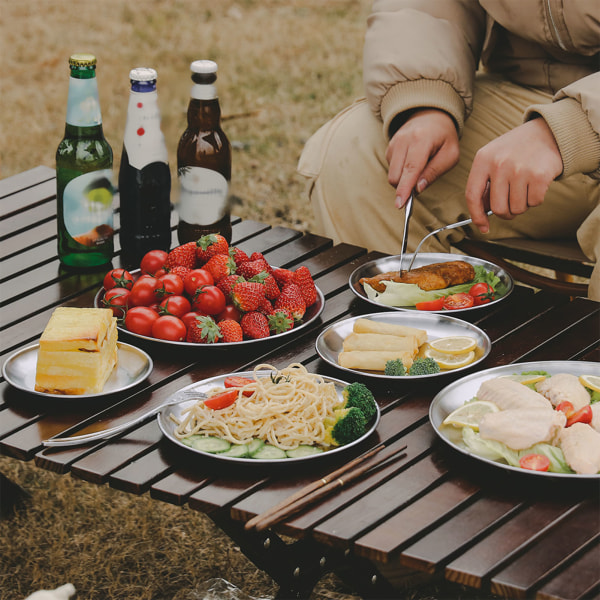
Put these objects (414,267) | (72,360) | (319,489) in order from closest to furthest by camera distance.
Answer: (319,489) → (72,360) → (414,267)

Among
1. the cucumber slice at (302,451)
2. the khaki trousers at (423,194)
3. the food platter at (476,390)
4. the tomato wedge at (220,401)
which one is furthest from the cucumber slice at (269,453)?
the khaki trousers at (423,194)

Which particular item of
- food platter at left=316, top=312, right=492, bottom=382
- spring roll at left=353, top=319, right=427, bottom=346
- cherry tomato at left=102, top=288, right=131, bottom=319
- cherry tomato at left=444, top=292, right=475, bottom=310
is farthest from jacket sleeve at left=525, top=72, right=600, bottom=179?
cherry tomato at left=102, top=288, right=131, bottom=319

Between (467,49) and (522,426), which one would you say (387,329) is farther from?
(467,49)

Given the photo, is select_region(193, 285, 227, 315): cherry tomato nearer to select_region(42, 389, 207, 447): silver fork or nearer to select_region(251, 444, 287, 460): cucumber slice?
select_region(42, 389, 207, 447): silver fork

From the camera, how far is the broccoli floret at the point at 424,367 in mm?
1913

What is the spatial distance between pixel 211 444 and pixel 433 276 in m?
0.92

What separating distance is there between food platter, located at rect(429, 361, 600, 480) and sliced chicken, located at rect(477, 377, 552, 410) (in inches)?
2.3

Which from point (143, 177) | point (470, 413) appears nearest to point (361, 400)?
point (470, 413)

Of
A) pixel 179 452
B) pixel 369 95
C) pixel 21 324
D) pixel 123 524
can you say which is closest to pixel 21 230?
pixel 21 324

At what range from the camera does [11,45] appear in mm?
6660

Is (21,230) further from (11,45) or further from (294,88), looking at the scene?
(11,45)

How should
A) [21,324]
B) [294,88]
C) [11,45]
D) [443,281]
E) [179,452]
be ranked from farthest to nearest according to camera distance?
[11,45] → [294,88] → [443,281] → [21,324] → [179,452]

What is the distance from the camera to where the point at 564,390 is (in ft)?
5.75

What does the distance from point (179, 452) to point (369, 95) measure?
1.56 meters
